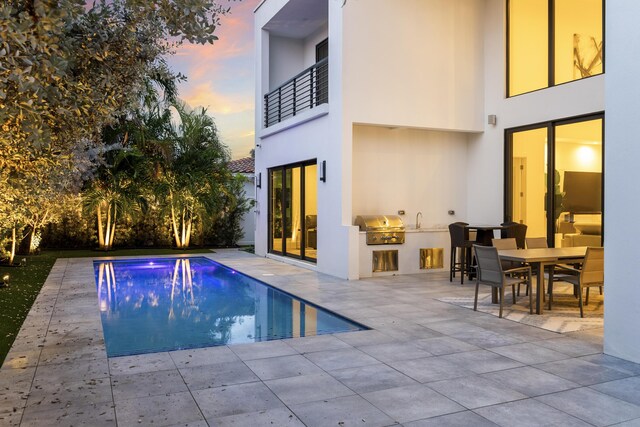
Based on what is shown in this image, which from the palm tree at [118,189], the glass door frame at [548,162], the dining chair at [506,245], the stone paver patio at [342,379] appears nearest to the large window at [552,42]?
the glass door frame at [548,162]

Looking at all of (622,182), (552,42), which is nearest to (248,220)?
(552,42)

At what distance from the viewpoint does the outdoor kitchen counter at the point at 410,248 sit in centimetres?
1087

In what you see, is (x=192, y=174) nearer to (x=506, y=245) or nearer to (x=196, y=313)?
(x=196, y=313)

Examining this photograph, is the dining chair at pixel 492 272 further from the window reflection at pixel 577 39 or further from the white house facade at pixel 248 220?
the white house facade at pixel 248 220

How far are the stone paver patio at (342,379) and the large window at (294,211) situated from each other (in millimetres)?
5891

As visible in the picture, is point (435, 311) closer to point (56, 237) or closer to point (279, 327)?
point (279, 327)

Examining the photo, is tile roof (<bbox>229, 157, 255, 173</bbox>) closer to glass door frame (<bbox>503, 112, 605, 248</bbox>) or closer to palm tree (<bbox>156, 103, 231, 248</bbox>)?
palm tree (<bbox>156, 103, 231, 248</bbox>)

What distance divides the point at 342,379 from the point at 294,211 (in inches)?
371

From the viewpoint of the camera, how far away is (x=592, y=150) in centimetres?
976

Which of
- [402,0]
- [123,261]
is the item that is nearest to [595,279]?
[402,0]

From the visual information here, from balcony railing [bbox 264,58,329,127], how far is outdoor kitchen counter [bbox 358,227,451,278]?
11.3 feet

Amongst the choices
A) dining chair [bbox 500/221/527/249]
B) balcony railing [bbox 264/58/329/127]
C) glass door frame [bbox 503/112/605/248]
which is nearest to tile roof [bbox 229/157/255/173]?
balcony railing [bbox 264/58/329/127]

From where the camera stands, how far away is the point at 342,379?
450 cm

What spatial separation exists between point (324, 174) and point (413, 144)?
86.2 inches
